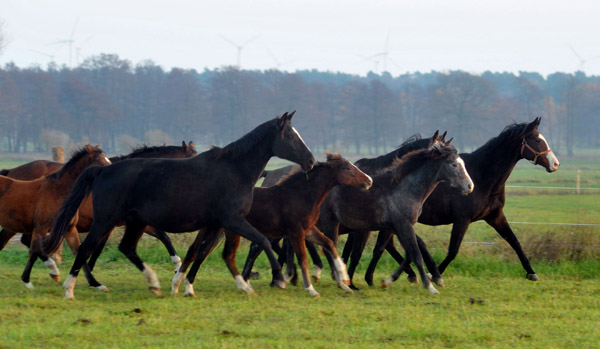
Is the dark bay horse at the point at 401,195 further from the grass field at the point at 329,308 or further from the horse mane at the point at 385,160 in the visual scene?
the grass field at the point at 329,308

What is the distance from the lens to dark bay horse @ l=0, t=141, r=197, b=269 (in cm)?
930

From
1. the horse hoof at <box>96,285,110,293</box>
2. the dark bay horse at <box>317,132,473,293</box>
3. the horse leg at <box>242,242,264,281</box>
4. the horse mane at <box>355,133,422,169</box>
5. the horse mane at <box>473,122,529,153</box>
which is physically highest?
the horse mane at <box>473,122,529,153</box>

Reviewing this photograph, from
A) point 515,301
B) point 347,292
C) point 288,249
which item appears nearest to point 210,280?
point 288,249

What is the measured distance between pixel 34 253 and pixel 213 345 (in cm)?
354

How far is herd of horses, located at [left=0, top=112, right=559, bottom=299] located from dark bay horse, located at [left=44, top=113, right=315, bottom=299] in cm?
1

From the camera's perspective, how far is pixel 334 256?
8.40 m

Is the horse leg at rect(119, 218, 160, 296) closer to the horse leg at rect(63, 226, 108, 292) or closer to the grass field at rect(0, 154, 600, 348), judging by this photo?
the grass field at rect(0, 154, 600, 348)

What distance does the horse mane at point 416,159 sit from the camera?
29.5 feet

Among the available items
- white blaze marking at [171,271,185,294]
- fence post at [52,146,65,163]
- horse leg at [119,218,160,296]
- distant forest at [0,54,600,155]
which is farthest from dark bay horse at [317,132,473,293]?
distant forest at [0,54,600,155]

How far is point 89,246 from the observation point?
7832 millimetres

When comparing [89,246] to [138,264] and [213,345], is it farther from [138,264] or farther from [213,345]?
[213,345]

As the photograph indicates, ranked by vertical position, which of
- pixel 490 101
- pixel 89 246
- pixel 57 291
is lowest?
pixel 57 291

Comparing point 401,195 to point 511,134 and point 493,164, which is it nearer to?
point 493,164

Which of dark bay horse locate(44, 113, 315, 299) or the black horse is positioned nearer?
dark bay horse locate(44, 113, 315, 299)
